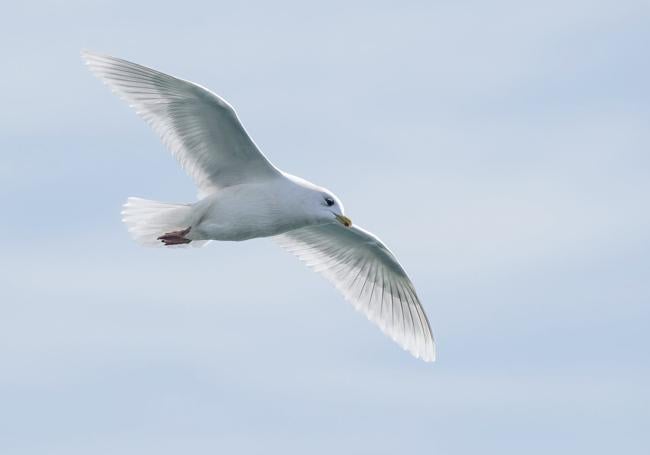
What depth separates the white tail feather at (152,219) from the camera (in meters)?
17.3

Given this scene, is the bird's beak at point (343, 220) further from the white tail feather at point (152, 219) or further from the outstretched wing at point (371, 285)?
the outstretched wing at point (371, 285)

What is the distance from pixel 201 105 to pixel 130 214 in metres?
1.74

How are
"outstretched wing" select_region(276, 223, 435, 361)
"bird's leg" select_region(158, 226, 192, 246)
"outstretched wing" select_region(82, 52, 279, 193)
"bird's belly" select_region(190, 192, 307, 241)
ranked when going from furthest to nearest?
"outstretched wing" select_region(276, 223, 435, 361)
"bird's leg" select_region(158, 226, 192, 246)
"outstretched wing" select_region(82, 52, 279, 193)
"bird's belly" select_region(190, 192, 307, 241)

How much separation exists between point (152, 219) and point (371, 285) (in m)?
3.54

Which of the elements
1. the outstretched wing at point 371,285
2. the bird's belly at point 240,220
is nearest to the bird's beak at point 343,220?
the bird's belly at point 240,220

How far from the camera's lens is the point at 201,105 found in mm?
16922

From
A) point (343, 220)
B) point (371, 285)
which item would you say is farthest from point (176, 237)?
point (371, 285)

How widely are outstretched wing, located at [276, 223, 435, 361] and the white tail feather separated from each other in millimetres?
2190

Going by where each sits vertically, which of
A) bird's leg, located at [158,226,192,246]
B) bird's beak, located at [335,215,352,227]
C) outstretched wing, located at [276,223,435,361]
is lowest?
bird's leg, located at [158,226,192,246]

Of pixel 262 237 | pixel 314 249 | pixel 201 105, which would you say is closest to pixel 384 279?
pixel 314 249

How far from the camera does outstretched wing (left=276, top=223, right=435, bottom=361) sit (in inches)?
766

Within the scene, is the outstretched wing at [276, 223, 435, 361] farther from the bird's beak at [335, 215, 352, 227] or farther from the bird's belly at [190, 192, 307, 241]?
the bird's belly at [190, 192, 307, 241]

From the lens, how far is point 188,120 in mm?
17219

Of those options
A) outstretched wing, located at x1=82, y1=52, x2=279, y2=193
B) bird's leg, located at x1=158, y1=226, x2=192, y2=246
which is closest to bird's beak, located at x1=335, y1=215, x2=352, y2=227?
outstretched wing, located at x1=82, y1=52, x2=279, y2=193
